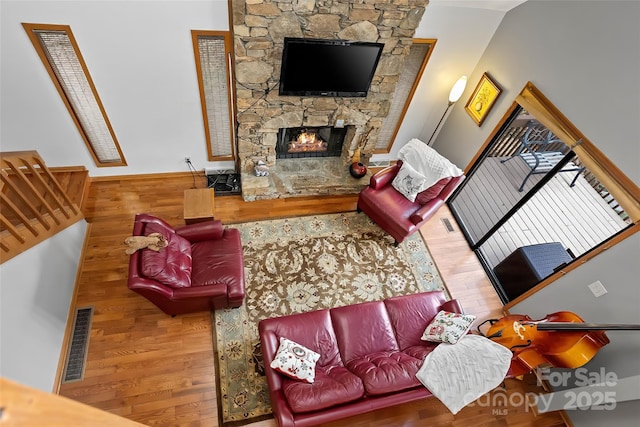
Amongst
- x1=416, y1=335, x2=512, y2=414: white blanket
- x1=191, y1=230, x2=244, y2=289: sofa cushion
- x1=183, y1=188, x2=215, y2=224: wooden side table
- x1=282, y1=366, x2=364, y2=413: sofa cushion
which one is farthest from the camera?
x1=183, y1=188, x2=215, y2=224: wooden side table

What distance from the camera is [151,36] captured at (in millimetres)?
3562

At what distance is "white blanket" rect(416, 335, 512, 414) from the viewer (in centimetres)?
214

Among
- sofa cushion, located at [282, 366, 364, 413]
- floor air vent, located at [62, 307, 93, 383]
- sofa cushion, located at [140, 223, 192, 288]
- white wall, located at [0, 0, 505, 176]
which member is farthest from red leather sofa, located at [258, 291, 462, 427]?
white wall, located at [0, 0, 505, 176]

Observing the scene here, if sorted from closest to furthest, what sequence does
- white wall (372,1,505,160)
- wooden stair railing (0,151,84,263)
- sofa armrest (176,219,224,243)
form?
wooden stair railing (0,151,84,263)
sofa armrest (176,219,224,243)
white wall (372,1,505,160)

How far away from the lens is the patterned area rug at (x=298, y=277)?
3398mm

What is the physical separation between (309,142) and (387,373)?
3.35 metres

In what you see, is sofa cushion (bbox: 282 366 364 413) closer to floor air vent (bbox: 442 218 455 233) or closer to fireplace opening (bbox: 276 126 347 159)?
floor air vent (bbox: 442 218 455 233)

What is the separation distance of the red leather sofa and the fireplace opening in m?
2.55

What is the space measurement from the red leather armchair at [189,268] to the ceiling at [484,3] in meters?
3.57

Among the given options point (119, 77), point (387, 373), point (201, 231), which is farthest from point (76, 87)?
point (387, 373)

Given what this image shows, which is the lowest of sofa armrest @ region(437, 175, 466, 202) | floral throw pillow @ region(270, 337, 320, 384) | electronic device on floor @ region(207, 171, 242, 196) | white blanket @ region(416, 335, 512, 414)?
electronic device on floor @ region(207, 171, 242, 196)

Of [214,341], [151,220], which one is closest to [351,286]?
[214,341]

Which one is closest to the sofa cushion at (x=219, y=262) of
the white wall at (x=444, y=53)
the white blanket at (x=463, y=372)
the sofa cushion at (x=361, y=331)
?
the sofa cushion at (x=361, y=331)

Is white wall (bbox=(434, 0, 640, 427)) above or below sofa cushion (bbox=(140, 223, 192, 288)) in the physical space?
above
